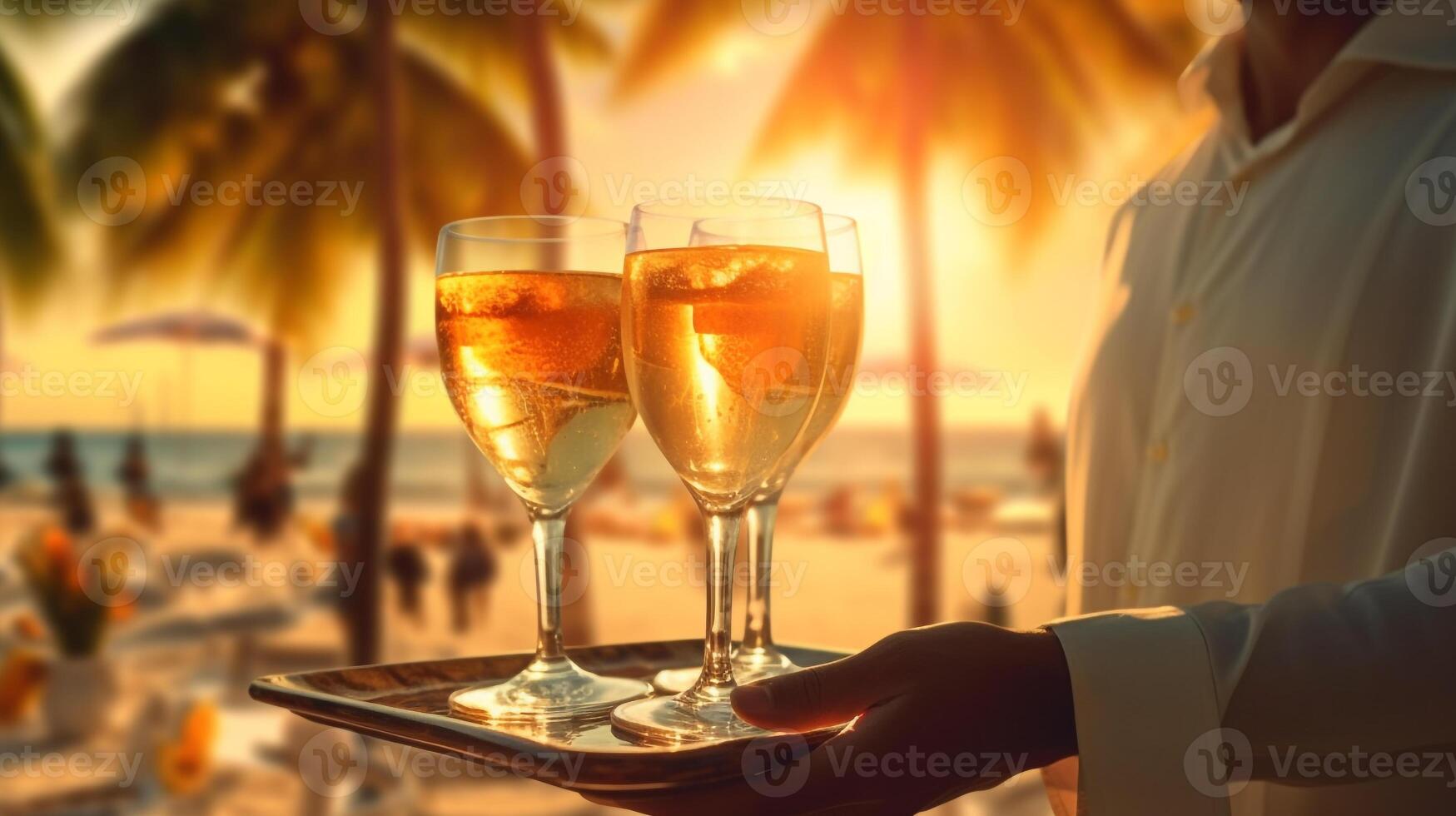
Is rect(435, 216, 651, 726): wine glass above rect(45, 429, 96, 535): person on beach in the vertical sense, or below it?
above

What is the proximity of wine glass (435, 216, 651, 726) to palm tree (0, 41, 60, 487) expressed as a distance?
44.7 ft

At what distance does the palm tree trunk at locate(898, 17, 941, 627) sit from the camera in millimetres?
13680

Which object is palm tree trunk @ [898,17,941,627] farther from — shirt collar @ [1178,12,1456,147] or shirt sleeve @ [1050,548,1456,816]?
shirt sleeve @ [1050,548,1456,816]

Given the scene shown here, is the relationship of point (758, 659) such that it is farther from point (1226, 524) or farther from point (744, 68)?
point (744, 68)

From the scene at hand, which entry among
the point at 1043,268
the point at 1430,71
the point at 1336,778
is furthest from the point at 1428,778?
the point at 1043,268
